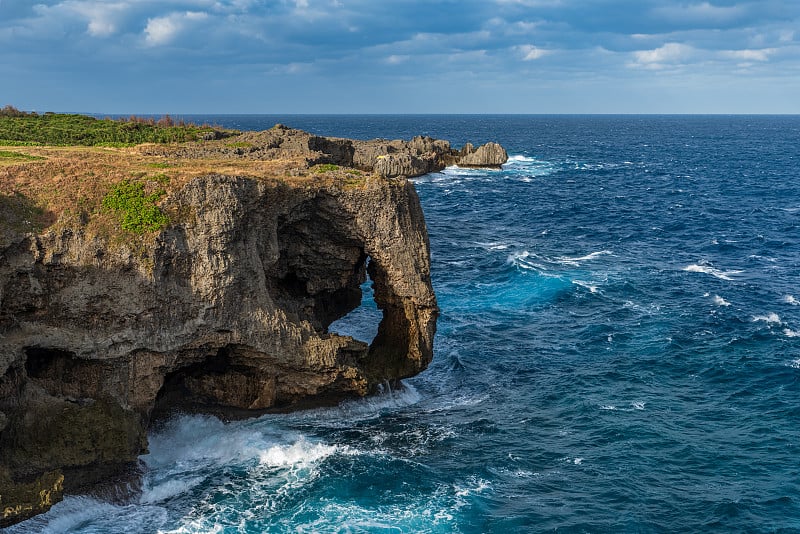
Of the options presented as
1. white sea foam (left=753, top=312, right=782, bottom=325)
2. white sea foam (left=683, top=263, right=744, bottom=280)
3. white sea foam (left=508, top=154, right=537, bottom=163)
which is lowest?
white sea foam (left=753, top=312, right=782, bottom=325)

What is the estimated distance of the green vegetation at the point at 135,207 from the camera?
101 ft

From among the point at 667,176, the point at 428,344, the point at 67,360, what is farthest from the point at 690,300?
the point at 667,176

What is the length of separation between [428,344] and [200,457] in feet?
42.4

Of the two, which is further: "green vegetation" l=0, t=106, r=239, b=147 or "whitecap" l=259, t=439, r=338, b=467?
"green vegetation" l=0, t=106, r=239, b=147

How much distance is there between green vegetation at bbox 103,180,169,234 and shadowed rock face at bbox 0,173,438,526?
2.63ft

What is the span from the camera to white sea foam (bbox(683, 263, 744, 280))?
63.2 metres

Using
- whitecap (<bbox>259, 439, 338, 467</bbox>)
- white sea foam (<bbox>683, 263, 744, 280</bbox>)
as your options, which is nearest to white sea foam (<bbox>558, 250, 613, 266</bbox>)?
white sea foam (<bbox>683, 263, 744, 280</bbox>)

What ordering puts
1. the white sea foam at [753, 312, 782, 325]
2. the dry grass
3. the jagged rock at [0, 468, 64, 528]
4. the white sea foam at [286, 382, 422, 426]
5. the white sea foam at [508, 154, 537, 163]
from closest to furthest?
the jagged rock at [0, 468, 64, 528] → the dry grass → the white sea foam at [286, 382, 422, 426] → the white sea foam at [753, 312, 782, 325] → the white sea foam at [508, 154, 537, 163]

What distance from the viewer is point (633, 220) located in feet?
297

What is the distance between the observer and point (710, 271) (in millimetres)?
64938

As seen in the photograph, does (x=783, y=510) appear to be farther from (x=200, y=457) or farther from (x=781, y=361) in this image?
(x=200, y=457)

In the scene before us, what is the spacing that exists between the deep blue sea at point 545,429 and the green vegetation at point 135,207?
9989 mm

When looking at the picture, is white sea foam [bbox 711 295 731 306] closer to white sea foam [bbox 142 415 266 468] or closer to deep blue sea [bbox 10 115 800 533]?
deep blue sea [bbox 10 115 800 533]

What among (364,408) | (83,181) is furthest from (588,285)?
(83,181)
